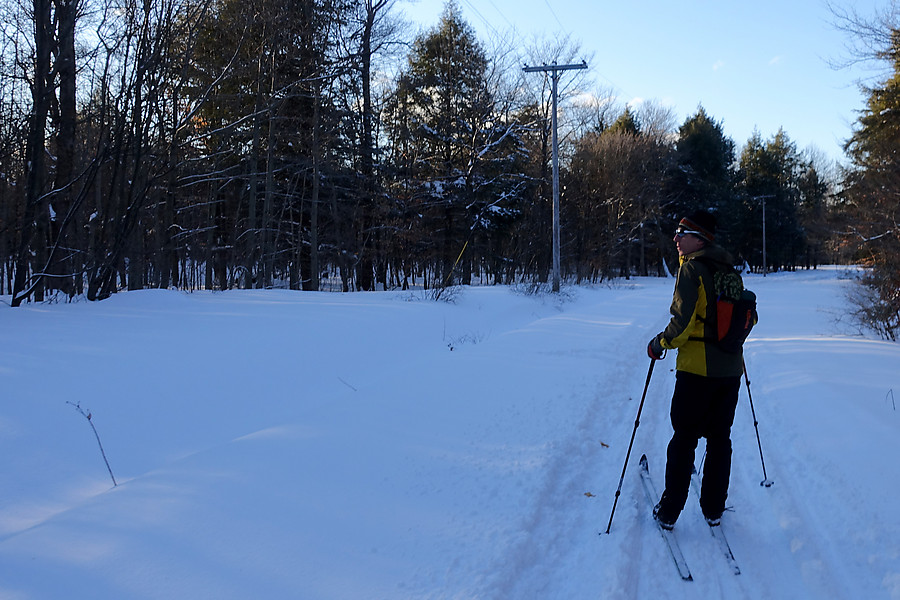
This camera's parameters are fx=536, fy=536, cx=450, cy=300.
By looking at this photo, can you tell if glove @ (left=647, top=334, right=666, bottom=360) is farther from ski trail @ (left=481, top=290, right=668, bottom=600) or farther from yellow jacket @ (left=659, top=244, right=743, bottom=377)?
ski trail @ (left=481, top=290, right=668, bottom=600)

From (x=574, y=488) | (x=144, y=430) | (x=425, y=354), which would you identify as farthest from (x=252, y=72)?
(x=574, y=488)

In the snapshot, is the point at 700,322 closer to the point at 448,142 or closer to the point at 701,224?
the point at 701,224

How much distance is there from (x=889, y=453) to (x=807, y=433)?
817 millimetres

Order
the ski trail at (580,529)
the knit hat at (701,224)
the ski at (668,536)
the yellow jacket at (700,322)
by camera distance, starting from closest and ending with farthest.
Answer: the ski trail at (580,529) < the ski at (668,536) < the yellow jacket at (700,322) < the knit hat at (701,224)

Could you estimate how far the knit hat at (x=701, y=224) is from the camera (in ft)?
11.5

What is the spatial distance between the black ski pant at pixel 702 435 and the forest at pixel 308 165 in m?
8.77

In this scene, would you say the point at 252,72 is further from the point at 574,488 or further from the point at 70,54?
the point at 574,488

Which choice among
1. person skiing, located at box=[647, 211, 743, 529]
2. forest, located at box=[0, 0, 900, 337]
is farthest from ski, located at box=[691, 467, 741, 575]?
forest, located at box=[0, 0, 900, 337]

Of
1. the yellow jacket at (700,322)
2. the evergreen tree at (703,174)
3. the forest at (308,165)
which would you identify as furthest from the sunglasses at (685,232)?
the evergreen tree at (703,174)

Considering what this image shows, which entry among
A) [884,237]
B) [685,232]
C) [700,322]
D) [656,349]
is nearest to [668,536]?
[656,349]

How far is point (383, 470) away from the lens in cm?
432

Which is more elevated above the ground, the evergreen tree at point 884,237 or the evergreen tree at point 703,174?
the evergreen tree at point 703,174

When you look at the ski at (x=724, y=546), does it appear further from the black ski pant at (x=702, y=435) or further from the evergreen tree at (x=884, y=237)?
the evergreen tree at (x=884, y=237)

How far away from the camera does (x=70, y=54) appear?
8.95 meters
